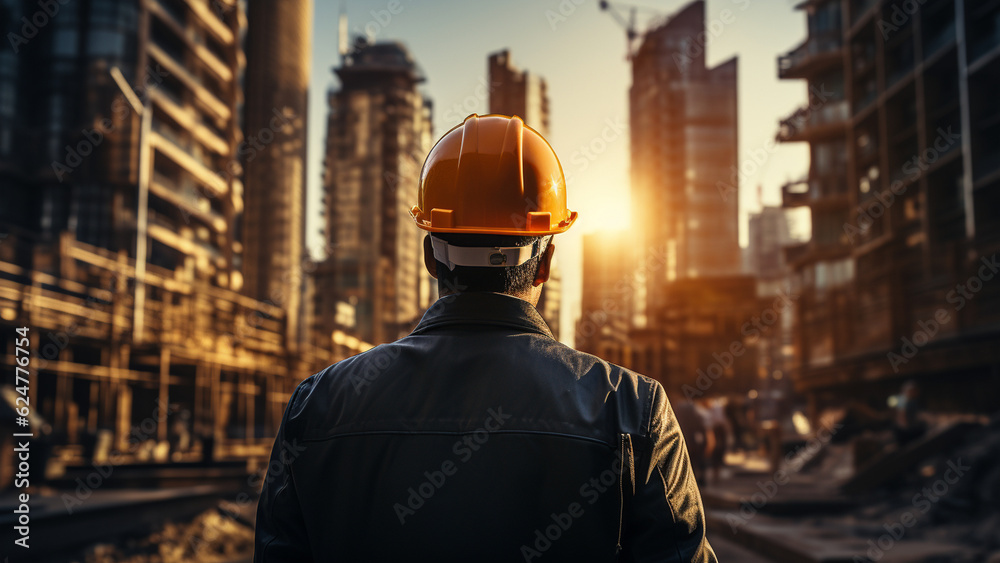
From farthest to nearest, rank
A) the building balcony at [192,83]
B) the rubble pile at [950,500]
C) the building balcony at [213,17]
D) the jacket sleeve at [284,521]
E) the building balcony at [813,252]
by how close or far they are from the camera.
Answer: the building balcony at [213,17], the building balcony at [192,83], the building balcony at [813,252], the rubble pile at [950,500], the jacket sleeve at [284,521]

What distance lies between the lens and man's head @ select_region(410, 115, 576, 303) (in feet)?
6.38

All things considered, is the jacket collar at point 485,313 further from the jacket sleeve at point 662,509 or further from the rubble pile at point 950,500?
the rubble pile at point 950,500

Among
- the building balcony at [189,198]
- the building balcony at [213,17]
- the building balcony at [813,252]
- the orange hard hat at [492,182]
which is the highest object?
the building balcony at [213,17]

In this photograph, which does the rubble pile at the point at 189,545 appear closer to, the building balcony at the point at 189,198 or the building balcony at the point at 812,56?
the building balcony at the point at 189,198

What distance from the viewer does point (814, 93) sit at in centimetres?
4094

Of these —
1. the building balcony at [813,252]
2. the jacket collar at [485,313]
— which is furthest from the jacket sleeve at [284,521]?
the building balcony at [813,252]

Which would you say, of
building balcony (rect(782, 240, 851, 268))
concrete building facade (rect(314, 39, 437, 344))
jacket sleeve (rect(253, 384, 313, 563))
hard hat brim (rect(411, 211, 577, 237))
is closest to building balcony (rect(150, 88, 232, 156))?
concrete building facade (rect(314, 39, 437, 344))

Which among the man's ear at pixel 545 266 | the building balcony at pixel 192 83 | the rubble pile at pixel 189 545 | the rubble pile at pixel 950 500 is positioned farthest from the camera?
the building balcony at pixel 192 83

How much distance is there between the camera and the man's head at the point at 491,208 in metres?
1.95

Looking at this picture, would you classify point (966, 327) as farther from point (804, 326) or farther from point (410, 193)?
point (410, 193)

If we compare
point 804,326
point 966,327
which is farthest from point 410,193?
point 966,327

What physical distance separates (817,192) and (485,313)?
41798 mm

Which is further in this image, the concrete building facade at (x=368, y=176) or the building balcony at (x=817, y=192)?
the concrete building facade at (x=368, y=176)

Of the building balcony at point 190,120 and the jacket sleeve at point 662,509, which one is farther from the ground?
the building balcony at point 190,120
